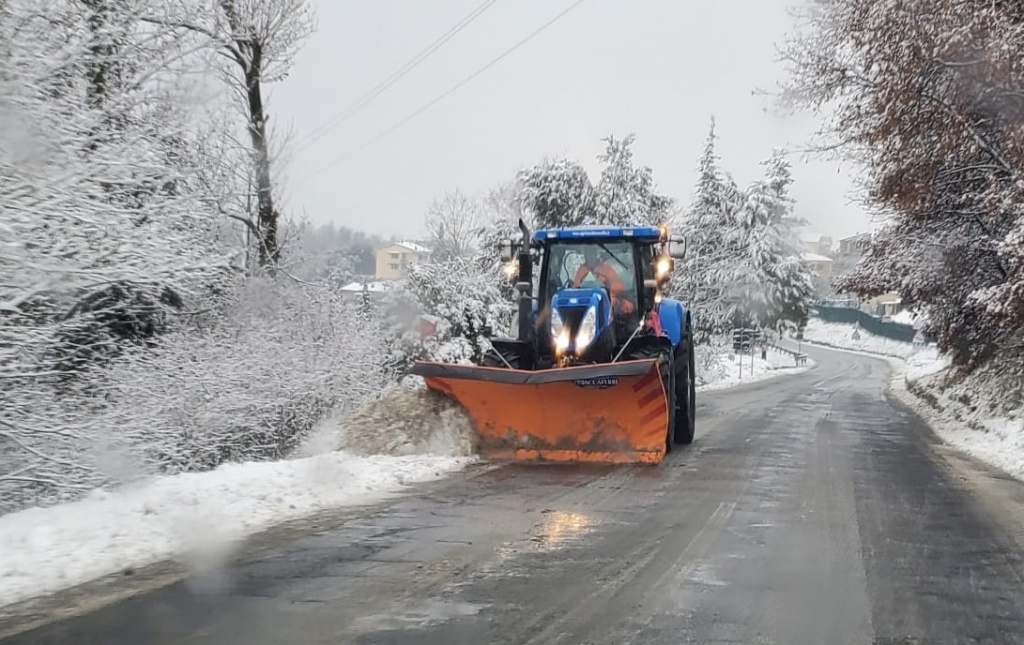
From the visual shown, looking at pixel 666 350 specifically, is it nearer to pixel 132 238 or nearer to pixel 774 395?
pixel 132 238

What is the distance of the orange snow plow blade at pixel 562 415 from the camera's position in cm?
982

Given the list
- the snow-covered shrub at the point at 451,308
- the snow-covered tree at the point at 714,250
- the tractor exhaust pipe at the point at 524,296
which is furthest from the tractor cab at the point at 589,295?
the snow-covered tree at the point at 714,250

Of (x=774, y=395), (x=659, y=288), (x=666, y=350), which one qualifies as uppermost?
(x=659, y=288)

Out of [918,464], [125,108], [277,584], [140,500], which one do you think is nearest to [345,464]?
[140,500]

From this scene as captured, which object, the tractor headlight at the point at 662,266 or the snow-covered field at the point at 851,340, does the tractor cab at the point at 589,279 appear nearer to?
the tractor headlight at the point at 662,266

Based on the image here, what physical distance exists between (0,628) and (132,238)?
4.82 m

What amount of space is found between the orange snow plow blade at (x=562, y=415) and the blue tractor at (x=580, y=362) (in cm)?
1

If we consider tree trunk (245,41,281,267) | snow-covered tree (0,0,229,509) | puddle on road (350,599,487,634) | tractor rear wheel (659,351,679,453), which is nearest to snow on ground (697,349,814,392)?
tree trunk (245,41,281,267)

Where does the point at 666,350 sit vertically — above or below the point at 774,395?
above

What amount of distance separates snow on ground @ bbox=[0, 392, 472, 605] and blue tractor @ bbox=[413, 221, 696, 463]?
0.64 m

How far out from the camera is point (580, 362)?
405 inches

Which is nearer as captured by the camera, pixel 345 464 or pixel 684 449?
pixel 345 464

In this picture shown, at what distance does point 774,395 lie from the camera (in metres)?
24.6

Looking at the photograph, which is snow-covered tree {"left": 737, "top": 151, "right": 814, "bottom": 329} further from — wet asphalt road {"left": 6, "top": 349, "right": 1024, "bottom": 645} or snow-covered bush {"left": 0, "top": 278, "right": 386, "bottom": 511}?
wet asphalt road {"left": 6, "top": 349, "right": 1024, "bottom": 645}
